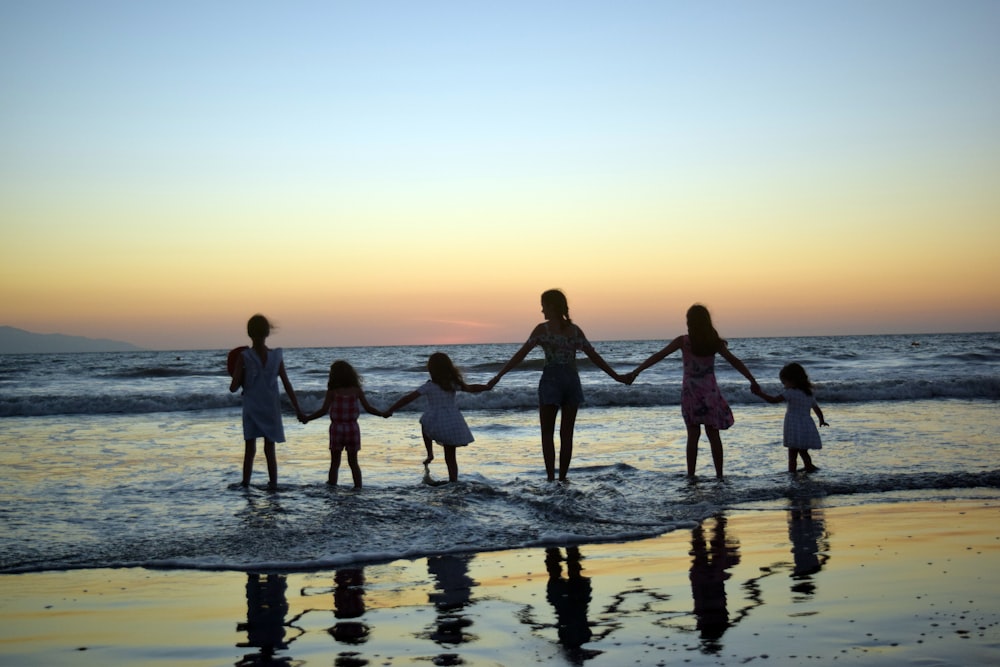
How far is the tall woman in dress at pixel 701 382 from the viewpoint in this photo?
909 cm

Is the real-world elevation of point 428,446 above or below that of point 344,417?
below

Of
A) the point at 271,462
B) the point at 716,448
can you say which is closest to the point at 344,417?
the point at 271,462

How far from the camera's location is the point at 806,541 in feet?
18.9

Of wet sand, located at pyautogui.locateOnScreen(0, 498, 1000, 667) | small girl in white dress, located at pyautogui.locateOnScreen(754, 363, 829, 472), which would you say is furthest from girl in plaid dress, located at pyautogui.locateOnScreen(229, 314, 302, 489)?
small girl in white dress, located at pyautogui.locateOnScreen(754, 363, 829, 472)

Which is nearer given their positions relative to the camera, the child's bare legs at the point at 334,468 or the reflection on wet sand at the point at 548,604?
the reflection on wet sand at the point at 548,604

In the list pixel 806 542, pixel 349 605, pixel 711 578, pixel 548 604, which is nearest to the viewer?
pixel 548 604

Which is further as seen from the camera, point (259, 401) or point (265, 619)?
point (259, 401)

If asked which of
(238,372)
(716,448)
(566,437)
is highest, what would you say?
(238,372)

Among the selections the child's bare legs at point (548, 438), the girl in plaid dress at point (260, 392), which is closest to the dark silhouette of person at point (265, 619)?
the girl in plaid dress at point (260, 392)

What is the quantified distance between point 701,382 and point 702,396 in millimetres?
160

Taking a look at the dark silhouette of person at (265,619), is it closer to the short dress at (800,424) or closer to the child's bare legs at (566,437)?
the child's bare legs at (566,437)

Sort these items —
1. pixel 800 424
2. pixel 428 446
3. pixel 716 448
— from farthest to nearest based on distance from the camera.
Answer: pixel 428 446, pixel 800 424, pixel 716 448

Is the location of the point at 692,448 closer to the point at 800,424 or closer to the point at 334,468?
the point at 800,424

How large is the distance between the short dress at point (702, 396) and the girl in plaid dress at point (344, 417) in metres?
3.50
